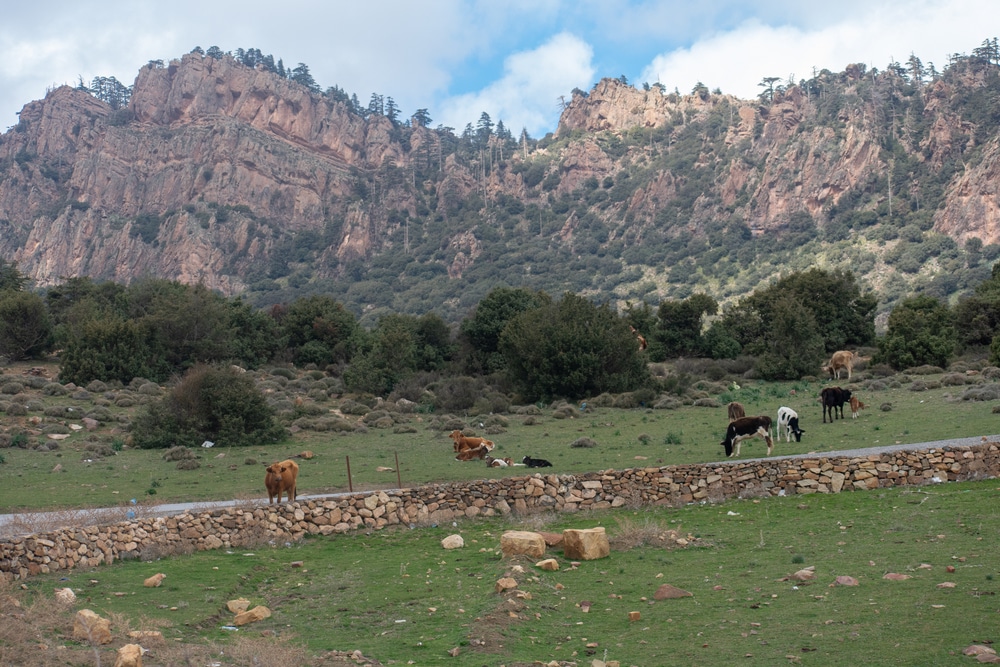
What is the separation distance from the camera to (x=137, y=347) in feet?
164

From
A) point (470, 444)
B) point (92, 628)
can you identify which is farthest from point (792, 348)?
point (92, 628)

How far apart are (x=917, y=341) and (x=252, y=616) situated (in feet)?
134

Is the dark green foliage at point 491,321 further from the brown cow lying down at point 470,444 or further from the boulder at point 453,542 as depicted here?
the boulder at point 453,542

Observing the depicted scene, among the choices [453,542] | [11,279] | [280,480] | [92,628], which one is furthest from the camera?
[11,279]

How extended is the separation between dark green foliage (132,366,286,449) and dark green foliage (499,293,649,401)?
14530mm

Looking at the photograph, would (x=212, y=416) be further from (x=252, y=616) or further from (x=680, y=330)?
(x=680, y=330)

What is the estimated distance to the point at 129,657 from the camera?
934cm

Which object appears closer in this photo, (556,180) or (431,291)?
(431,291)

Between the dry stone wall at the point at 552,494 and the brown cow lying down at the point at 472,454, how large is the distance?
280 inches

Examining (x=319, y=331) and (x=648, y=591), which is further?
(x=319, y=331)

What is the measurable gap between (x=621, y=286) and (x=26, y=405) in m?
97.6

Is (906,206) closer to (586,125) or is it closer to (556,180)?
(556,180)

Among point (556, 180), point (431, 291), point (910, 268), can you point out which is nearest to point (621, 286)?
point (431, 291)

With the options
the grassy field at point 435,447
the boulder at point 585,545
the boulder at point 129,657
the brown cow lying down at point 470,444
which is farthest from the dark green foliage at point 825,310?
the boulder at point 129,657
